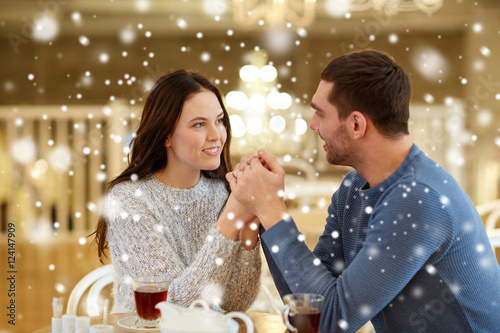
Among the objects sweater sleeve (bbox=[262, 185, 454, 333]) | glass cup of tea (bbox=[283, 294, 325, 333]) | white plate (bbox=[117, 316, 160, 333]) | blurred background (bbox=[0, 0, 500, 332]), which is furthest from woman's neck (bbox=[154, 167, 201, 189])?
blurred background (bbox=[0, 0, 500, 332])

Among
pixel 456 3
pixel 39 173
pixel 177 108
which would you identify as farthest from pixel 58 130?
pixel 456 3

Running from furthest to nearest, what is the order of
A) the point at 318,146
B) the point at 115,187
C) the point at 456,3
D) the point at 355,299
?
the point at 456,3 < the point at 318,146 < the point at 115,187 < the point at 355,299

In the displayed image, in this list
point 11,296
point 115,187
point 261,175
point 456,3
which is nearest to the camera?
point 261,175

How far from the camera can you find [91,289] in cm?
159

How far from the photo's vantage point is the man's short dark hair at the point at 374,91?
1189 millimetres

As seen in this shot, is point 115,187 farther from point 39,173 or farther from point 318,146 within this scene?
point 318,146

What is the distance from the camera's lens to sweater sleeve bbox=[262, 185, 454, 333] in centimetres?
104

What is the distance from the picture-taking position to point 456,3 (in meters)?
6.80

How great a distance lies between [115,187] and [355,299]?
73cm

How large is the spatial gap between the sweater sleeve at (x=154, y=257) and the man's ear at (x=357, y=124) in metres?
0.38

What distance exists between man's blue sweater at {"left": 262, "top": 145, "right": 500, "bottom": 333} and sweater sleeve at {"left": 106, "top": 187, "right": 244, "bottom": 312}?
22 centimetres

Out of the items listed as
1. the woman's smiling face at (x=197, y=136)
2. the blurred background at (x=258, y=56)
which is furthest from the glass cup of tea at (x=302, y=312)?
the blurred background at (x=258, y=56)

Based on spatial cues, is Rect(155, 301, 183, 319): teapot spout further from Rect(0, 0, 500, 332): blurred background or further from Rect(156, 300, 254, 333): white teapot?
Rect(0, 0, 500, 332): blurred background

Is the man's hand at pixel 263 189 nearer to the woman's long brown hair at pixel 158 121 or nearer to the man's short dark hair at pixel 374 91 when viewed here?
the man's short dark hair at pixel 374 91
